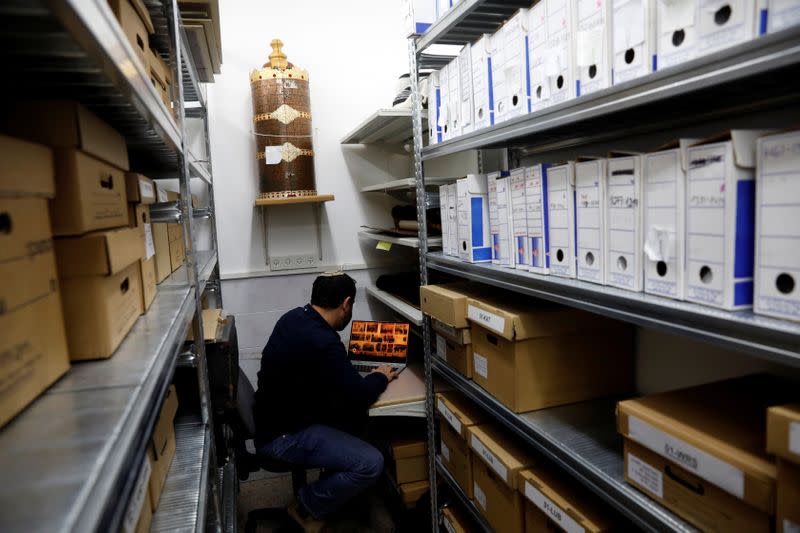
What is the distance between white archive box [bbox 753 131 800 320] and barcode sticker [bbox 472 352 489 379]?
93cm

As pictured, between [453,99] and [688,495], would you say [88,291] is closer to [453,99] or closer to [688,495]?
[688,495]

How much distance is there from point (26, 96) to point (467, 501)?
1792mm

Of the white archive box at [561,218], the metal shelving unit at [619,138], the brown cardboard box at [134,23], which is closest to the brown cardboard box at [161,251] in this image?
the brown cardboard box at [134,23]

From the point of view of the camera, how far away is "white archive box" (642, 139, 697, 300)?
3.07ft

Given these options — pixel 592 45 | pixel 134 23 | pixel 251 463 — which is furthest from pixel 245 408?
pixel 592 45

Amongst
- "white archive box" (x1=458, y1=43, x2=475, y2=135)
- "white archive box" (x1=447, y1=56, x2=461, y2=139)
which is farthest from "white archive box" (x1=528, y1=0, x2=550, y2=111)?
"white archive box" (x1=447, y1=56, x2=461, y2=139)

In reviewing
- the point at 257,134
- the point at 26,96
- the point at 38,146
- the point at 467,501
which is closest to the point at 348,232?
the point at 257,134

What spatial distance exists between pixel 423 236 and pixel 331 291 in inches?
22.5

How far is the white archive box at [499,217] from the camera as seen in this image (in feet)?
5.02

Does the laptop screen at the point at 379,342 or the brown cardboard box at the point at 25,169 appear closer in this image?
the brown cardboard box at the point at 25,169

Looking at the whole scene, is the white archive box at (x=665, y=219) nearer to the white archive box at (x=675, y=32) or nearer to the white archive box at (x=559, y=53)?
the white archive box at (x=675, y=32)

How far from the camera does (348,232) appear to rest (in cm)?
321

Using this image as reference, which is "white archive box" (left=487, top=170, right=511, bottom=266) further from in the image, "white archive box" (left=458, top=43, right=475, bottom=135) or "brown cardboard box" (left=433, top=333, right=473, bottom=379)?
"brown cardboard box" (left=433, top=333, right=473, bottom=379)

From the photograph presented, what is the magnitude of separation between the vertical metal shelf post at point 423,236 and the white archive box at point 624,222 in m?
1.02
